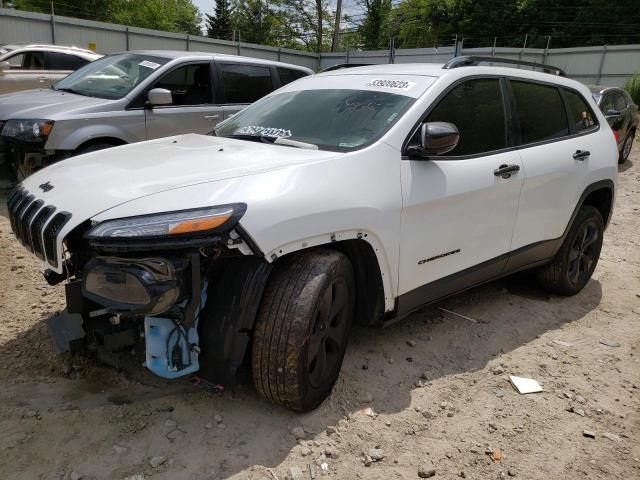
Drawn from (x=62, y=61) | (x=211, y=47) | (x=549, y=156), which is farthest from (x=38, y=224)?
(x=211, y=47)

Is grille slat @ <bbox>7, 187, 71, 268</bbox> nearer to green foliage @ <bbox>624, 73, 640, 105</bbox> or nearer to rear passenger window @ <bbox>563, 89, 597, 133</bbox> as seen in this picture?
rear passenger window @ <bbox>563, 89, 597, 133</bbox>

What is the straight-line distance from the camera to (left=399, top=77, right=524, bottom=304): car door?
9.89 feet

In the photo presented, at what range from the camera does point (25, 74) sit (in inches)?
360

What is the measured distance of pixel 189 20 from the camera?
5841 cm

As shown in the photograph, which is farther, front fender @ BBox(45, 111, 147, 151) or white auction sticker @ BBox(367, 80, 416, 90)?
front fender @ BBox(45, 111, 147, 151)

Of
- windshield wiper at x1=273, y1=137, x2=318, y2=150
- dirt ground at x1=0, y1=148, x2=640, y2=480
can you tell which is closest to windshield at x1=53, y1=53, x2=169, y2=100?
dirt ground at x1=0, y1=148, x2=640, y2=480

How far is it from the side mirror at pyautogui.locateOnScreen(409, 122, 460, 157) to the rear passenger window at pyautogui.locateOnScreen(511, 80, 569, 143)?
3.71 ft

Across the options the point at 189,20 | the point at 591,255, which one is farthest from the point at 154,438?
the point at 189,20

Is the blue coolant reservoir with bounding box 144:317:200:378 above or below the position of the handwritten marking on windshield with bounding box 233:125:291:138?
below

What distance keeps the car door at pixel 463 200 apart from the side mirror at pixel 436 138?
3.6 inches

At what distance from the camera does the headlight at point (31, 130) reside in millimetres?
5312

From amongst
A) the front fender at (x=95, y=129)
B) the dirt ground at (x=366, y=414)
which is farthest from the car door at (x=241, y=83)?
the dirt ground at (x=366, y=414)

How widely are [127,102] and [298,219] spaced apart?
4211mm

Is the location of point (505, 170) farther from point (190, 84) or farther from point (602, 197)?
point (190, 84)
